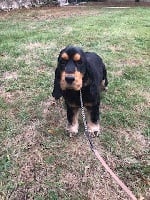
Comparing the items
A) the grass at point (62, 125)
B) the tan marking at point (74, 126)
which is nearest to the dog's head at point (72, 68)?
the tan marking at point (74, 126)

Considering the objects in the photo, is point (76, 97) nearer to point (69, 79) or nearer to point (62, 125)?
point (69, 79)

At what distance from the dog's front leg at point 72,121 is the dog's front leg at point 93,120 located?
0.54 feet

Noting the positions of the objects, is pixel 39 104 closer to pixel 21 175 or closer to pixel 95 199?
pixel 21 175

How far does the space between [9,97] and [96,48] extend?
2.81 meters

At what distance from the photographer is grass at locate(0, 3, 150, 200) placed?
4062 millimetres

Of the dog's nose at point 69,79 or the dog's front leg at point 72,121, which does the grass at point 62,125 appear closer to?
the dog's front leg at point 72,121

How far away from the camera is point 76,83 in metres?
→ 3.71

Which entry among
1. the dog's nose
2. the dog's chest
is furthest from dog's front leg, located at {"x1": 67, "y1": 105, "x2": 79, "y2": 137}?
the dog's nose

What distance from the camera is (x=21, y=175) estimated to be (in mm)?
4184

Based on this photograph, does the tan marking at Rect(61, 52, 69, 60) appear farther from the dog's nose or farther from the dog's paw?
the dog's paw

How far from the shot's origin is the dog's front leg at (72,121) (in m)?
4.65

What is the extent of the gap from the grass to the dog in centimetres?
26

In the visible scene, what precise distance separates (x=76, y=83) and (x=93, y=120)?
1.10m

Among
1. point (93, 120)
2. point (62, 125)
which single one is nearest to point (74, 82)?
point (93, 120)
